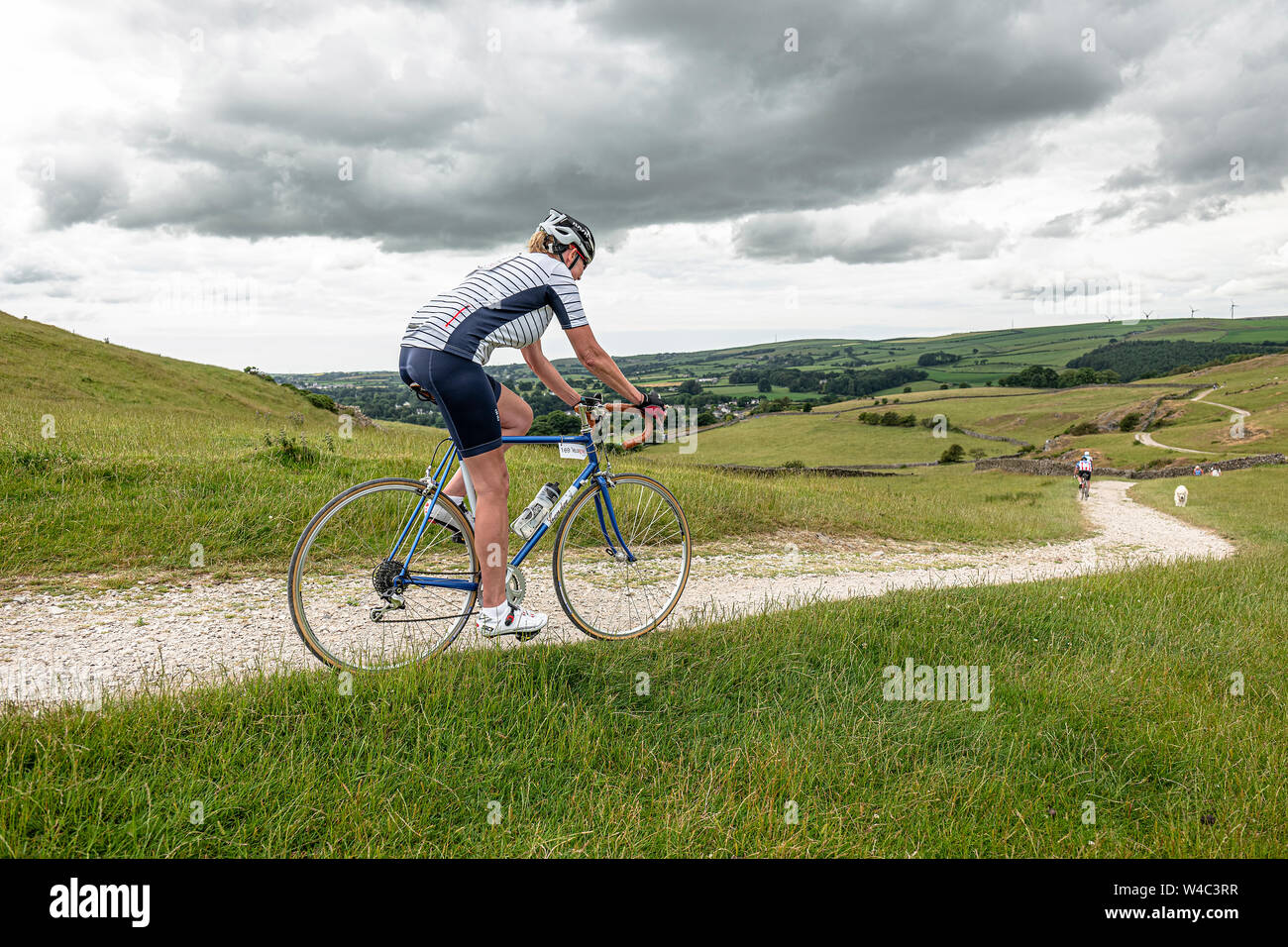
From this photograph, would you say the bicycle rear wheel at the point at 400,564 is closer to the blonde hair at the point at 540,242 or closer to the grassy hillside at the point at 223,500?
the blonde hair at the point at 540,242

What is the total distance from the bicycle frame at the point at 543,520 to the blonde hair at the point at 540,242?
4.53ft

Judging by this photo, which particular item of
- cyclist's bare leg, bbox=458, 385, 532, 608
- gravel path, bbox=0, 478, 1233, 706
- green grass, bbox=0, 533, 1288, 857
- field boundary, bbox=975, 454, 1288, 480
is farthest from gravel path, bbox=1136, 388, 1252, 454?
cyclist's bare leg, bbox=458, 385, 532, 608

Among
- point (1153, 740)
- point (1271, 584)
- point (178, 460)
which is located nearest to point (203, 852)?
point (1153, 740)

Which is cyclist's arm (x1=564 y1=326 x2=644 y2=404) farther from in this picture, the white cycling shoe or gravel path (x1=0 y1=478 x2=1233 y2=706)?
gravel path (x1=0 y1=478 x2=1233 y2=706)

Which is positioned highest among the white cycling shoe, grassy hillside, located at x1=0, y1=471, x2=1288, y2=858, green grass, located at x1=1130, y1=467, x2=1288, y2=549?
the white cycling shoe

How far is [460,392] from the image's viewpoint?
4648 mm

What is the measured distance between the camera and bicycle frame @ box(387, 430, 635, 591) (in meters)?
5.10

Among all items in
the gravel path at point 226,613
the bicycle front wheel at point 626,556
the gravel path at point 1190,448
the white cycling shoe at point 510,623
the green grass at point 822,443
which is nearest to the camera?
the gravel path at point 226,613

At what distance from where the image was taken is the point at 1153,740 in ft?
13.4

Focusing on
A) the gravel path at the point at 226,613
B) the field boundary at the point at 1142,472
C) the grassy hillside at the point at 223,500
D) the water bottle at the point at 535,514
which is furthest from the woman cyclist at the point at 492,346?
the field boundary at the point at 1142,472

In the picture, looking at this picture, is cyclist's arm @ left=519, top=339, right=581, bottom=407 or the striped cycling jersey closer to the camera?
the striped cycling jersey

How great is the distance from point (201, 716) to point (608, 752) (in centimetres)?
205

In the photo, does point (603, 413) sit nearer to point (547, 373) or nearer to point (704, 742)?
point (547, 373)

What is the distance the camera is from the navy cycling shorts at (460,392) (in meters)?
4.60
